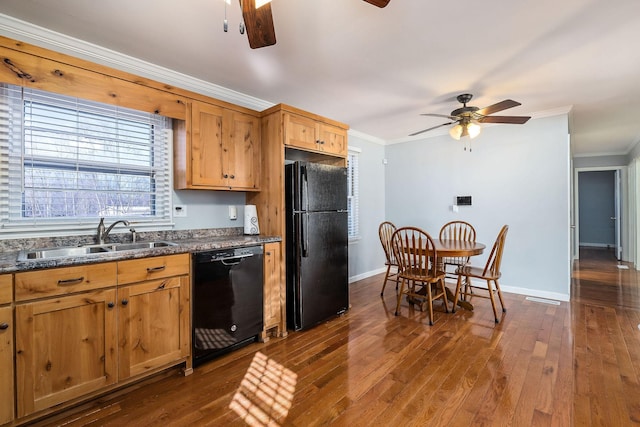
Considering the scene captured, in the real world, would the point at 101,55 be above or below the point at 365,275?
above

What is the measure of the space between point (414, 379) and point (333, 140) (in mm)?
2436

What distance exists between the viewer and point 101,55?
2.31 m

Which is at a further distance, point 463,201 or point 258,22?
point 463,201

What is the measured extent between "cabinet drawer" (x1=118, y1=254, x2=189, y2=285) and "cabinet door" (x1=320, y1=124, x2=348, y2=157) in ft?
6.06

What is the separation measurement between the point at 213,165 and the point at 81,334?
5.06ft

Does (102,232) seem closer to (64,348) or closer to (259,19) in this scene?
(64,348)

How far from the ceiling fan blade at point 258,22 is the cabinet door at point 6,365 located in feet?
6.16

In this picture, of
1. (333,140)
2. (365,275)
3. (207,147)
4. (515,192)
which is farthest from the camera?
(365,275)

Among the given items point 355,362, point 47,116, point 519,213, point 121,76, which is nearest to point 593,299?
point 519,213

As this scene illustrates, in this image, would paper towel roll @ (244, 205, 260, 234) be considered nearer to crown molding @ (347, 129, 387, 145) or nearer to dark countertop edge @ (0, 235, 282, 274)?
dark countertop edge @ (0, 235, 282, 274)

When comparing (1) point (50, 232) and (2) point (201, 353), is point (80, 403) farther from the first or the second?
(1) point (50, 232)

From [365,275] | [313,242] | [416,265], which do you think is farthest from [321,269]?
[365,275]

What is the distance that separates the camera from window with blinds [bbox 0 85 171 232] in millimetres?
2006

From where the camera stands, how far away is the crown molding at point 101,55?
1.98 metres
